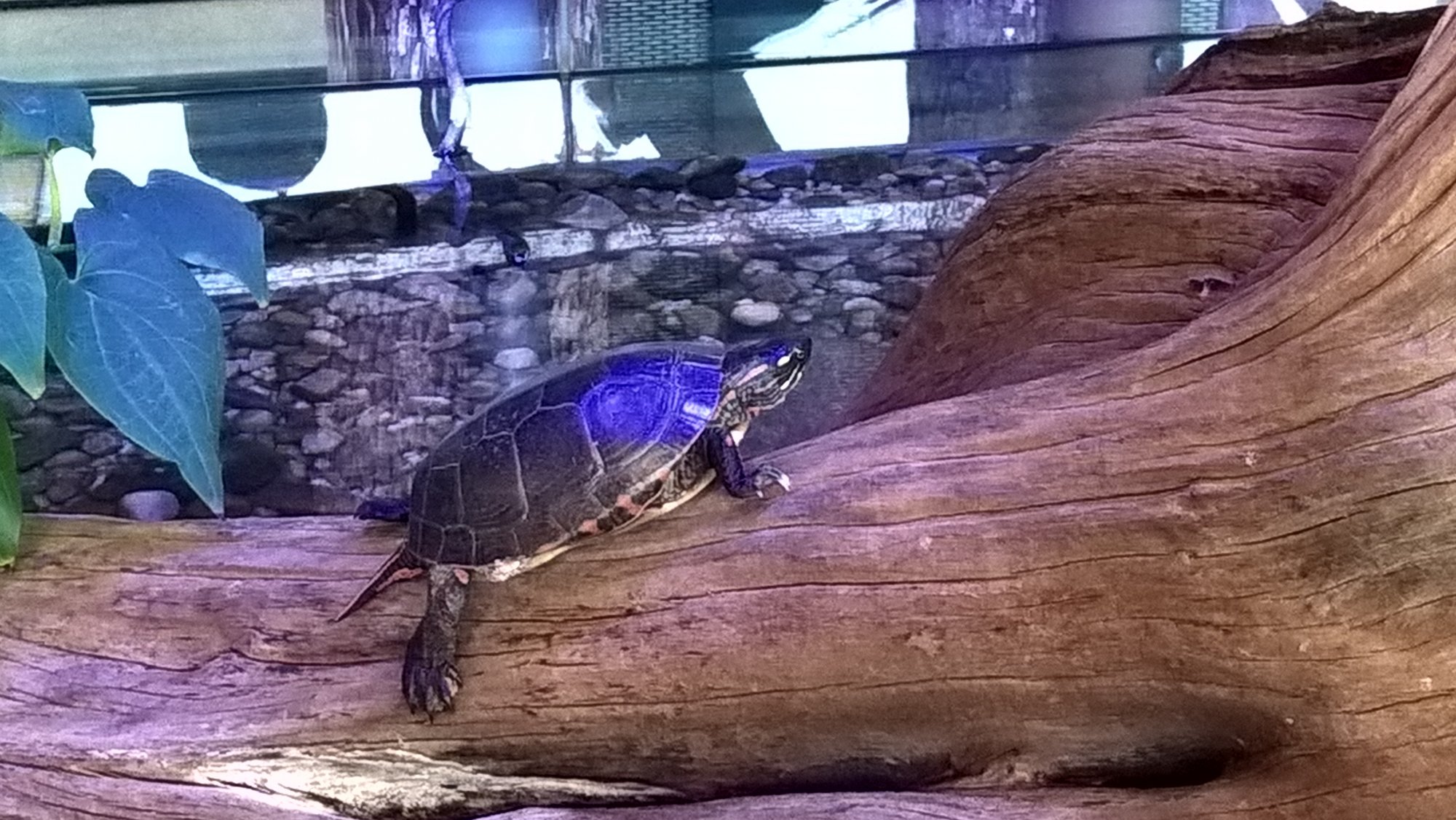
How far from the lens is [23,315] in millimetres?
1233

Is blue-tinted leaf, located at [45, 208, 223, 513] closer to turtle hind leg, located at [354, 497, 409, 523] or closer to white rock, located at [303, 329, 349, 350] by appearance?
turtle hind leg, located at [354, 497, 409, 523]

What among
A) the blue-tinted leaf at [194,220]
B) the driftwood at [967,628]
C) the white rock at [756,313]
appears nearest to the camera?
the driftwood at [967,628]

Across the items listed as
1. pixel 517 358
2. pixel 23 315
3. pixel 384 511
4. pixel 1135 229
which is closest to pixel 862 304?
pixel 517 358

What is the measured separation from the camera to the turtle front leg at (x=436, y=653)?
1.30 meters

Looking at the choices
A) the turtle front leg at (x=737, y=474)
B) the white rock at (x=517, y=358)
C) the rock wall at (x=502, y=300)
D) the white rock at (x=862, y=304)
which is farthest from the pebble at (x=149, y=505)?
the white rock at (x=862, y=304)

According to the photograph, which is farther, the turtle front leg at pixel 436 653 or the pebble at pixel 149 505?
the pebble at pixel 149 505

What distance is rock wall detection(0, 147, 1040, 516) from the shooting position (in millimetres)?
1926

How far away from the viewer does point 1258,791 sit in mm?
1107

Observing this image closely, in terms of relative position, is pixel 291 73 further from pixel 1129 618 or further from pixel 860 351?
pixel 1129 618

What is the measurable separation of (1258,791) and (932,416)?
19.4 inches

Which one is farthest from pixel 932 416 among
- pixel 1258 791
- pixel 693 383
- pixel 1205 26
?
pixel 1205 26

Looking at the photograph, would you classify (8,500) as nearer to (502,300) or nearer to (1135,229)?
(502,300)

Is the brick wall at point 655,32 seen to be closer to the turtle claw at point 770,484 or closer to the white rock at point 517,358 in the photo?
the white rock at point 517,358

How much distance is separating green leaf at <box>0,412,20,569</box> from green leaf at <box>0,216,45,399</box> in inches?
6.8
